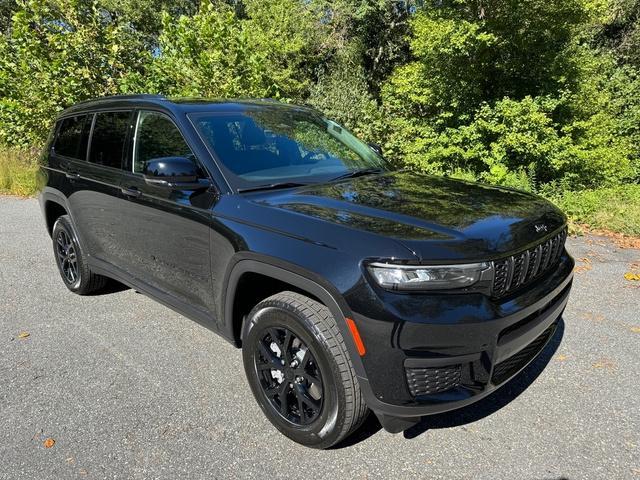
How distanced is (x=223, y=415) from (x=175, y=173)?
144 cm

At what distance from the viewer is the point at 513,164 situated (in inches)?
386

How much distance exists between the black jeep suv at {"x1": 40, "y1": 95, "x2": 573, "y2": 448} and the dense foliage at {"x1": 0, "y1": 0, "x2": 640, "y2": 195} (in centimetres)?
578

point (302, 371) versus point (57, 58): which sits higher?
point (57, 58)

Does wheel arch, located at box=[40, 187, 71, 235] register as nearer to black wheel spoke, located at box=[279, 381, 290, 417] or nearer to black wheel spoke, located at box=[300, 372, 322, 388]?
black wheel spoke, located at box=[279, 381, 290, 417]

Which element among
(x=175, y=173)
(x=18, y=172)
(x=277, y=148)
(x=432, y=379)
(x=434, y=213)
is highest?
(x=277, y=148)

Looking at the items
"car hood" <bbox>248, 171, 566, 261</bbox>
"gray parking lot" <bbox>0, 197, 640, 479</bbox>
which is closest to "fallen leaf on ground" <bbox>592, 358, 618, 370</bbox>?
"gray parking lot" <bbox>0, 197, 640, 479</bbox>

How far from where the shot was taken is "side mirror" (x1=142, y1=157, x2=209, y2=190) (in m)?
2.71

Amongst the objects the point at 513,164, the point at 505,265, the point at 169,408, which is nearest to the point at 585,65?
the point at 513,164

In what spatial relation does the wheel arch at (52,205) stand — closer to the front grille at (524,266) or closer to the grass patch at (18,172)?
the front grille at (524,266)

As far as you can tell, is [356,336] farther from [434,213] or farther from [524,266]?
[524,266]

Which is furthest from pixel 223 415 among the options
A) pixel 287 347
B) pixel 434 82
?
pixel 434 82

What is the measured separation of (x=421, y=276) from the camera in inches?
79.8

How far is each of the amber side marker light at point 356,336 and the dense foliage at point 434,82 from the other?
7.16m

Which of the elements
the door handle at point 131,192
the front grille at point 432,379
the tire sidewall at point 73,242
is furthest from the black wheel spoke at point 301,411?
the tire sidewall at point 73,242
